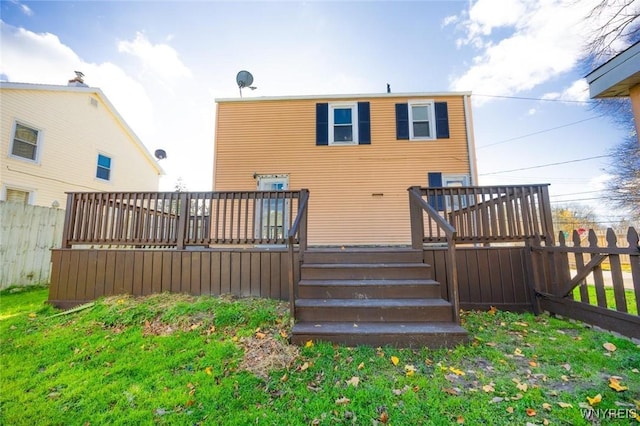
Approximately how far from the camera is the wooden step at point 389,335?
9.38 feet

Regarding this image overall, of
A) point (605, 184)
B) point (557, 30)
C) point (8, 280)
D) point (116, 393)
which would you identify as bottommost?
point (116, 393)

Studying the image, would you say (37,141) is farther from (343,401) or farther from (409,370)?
(409,370)

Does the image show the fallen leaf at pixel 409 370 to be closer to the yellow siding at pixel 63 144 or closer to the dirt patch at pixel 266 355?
the dirt patch at pixel 266 355

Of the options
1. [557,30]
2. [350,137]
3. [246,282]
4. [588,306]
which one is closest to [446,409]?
[588,306]

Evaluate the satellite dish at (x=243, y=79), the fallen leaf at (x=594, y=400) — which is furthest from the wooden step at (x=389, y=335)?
the satellite dish at (x=243, y=79)

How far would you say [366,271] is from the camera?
387cm

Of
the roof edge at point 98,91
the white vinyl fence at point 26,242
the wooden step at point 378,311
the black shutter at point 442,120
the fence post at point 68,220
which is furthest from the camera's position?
the roof edge at point 98,91

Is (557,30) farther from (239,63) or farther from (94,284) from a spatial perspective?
(94,284)

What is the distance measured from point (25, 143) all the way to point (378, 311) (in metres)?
12.5

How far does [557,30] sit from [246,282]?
36.3 feet

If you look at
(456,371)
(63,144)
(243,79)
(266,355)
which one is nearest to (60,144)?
(63,144)

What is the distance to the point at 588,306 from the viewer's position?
3309 millimetres

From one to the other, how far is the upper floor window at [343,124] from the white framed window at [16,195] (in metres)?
9.63

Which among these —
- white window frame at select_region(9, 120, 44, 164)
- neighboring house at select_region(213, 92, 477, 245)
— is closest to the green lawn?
neighboring house at select_region(213, 92, 477, 245)
